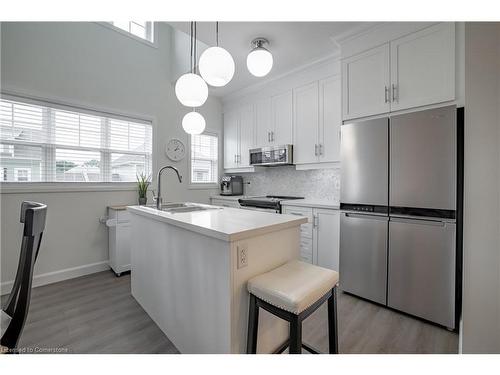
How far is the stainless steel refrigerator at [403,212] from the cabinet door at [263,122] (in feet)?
4.87

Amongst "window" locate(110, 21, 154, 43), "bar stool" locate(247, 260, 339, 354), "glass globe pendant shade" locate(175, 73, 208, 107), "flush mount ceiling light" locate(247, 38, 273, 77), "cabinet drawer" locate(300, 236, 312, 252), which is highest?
Result: "window" locate(110, 21, 154, 43)

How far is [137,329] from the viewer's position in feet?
6.01

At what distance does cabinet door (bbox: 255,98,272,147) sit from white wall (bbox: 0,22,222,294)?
1398mm

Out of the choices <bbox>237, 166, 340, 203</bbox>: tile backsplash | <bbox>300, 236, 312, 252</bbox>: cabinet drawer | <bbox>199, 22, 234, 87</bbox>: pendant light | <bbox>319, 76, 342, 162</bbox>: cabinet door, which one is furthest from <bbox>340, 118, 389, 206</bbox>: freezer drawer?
<bbox>199, 22, 234, 87</bbox>: pendant light

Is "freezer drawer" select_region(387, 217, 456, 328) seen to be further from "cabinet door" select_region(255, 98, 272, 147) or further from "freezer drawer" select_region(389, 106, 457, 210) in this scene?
"cabinet door" select_region(255, 98, 272, 147)

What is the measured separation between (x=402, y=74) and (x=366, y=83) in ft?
1.00

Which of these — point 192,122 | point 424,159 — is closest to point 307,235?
point 424,159

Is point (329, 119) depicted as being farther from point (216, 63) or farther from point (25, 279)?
point (25, 279)

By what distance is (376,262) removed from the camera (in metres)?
2.17

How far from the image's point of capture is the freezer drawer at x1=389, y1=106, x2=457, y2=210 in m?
1.78
